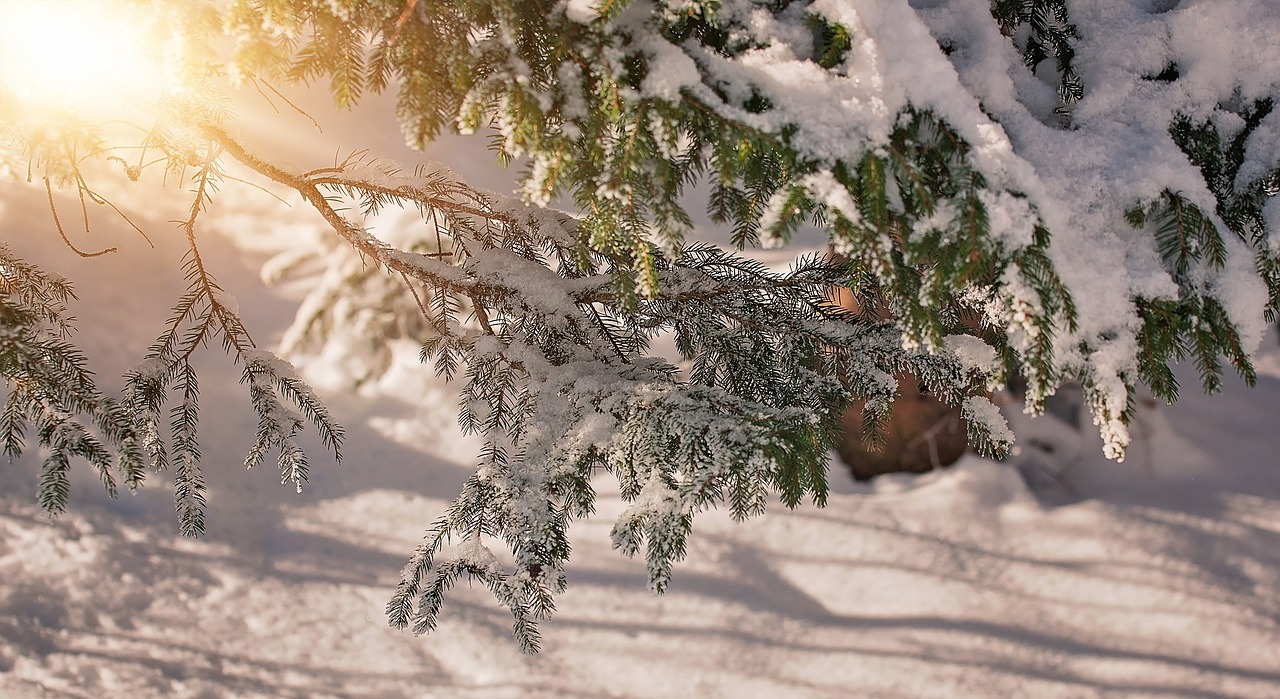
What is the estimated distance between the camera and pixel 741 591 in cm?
389

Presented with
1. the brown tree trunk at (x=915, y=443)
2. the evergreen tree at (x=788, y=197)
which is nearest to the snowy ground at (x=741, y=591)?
the brown tree trunk at (x=915, y=443)

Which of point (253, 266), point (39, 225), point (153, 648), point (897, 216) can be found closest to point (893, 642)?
point (897, 216)

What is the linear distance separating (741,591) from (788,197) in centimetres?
306

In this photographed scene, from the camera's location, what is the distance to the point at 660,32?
1.42 metres

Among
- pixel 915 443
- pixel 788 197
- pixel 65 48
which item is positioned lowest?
pixel 915 443

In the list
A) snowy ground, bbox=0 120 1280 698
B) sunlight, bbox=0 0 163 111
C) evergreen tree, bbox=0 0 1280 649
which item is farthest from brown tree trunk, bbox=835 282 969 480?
sunlight, bbox=0 0 163 111

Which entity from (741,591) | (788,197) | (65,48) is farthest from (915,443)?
(65,48)

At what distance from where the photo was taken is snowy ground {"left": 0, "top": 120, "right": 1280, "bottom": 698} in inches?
136

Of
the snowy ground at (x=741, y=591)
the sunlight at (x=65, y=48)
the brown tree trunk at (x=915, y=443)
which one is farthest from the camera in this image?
the brown tree trunk at (x=915, y=443)

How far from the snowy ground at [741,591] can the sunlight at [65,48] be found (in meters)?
2.88

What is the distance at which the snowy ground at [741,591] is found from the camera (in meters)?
3.45

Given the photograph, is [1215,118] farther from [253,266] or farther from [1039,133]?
[253,266]

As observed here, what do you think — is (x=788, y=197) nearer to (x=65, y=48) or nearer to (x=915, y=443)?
(x=65, y=48)

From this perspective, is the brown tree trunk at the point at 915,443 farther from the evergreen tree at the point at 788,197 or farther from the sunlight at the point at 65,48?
the sunlight at the point at 65,48
